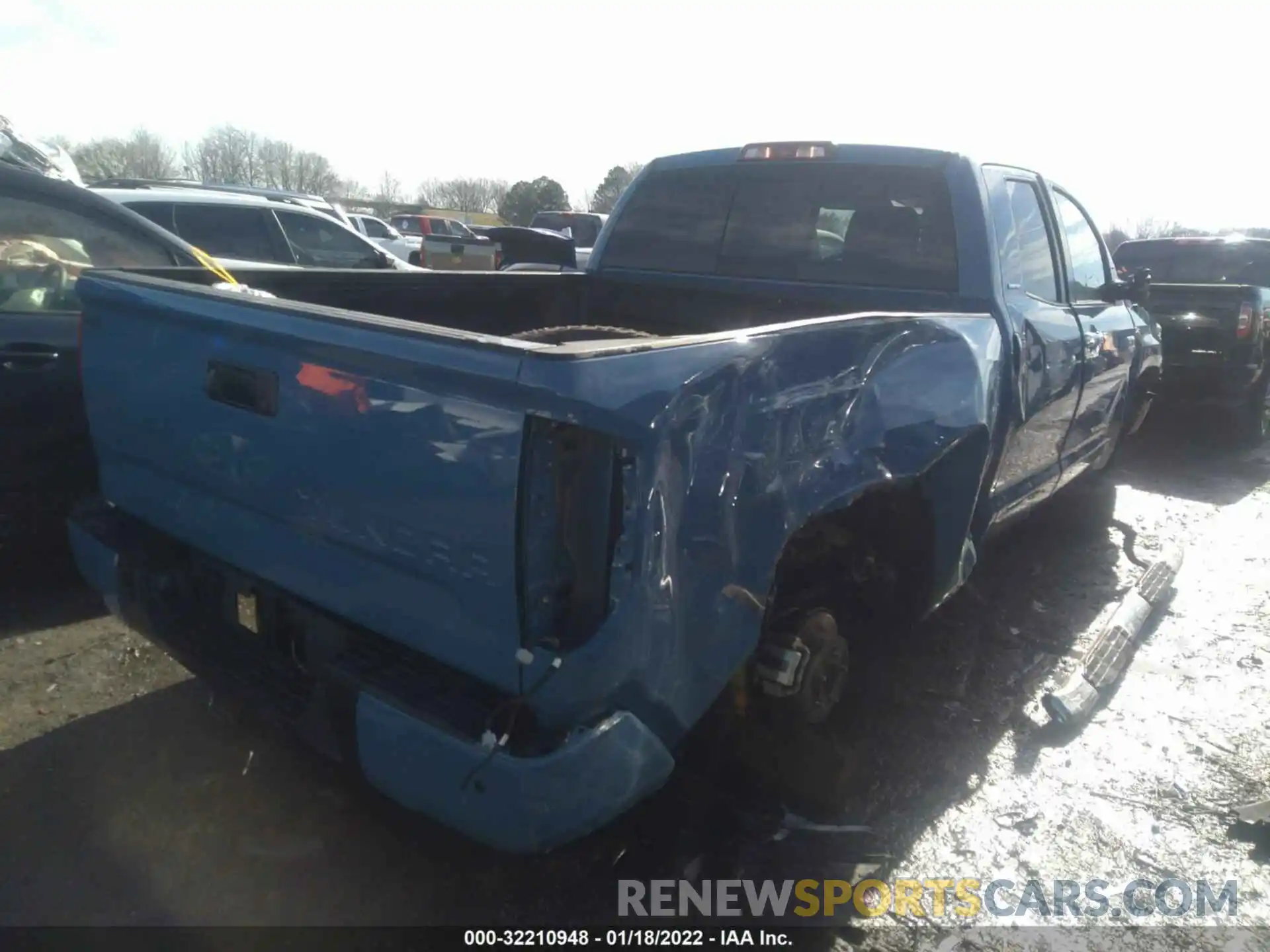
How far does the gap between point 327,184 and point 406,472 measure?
2601 inches

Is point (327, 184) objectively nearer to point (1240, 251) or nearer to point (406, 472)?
point (1240, 251)

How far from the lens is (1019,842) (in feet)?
10.0

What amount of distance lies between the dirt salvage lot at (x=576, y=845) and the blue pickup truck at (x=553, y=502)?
1.09 ft

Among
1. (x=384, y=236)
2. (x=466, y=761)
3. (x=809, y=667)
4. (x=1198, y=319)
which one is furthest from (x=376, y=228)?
(x=466, y=761)

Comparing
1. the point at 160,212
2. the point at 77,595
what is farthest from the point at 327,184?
the point at 77,595

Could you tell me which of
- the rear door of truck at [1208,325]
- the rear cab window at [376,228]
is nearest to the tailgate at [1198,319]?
the rear door of truck at [1208,325]

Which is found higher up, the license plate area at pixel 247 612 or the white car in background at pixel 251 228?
the white car in background at pixel 251 228

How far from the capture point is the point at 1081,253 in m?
4.95

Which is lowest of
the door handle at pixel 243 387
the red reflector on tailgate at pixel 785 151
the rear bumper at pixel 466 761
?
the rear bumper at pixel 466 761

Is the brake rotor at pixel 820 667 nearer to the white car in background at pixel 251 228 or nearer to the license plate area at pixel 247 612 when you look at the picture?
the license plate area at pixel 247 612

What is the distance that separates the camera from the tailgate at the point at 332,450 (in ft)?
6.72

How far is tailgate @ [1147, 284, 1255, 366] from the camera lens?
26.6 ft

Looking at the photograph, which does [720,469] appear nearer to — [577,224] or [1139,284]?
[1139,284]

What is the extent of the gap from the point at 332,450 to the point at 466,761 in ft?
2.57
